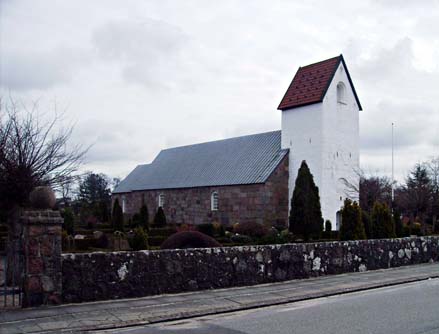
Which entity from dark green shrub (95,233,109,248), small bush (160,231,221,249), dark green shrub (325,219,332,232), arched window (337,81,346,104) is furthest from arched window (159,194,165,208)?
small bush (160,231,221,249)

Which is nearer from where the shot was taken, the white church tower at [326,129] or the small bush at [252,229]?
the small bush at [252,229]

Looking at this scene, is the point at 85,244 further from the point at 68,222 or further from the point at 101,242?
the point at 68,222

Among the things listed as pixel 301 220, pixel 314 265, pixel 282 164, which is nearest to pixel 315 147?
pixel 282 164

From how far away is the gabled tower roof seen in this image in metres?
34.6

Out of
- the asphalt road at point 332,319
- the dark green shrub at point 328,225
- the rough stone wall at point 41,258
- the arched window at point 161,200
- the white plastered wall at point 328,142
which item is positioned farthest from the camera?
the arched window at point 161,200

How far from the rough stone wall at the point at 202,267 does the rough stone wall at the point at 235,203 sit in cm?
1818

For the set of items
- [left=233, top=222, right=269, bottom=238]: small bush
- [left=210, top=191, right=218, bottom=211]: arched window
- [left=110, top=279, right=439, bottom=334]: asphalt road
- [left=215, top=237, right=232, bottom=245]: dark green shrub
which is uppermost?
[left=210, top=191, right=218, bottom=211]: arched window

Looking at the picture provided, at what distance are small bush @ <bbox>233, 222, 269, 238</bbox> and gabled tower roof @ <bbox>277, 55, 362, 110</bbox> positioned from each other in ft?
29.8

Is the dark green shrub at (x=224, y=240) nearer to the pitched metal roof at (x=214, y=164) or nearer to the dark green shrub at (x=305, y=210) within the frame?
the dark green shrub at (x=305, y=210)

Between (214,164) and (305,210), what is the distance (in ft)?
50.9

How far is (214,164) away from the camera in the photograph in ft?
139

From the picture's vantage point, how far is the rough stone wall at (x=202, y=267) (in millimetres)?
10156

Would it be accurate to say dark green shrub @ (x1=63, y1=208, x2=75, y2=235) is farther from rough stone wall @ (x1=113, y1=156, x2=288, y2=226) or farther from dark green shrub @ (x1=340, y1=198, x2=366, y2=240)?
dark green shrub @ (x1=340, y1=198, x2=366, y2=240)

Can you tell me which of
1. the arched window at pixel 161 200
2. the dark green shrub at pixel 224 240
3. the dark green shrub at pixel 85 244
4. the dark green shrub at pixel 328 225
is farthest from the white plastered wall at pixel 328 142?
the dark green shrub at pixel 85 244
